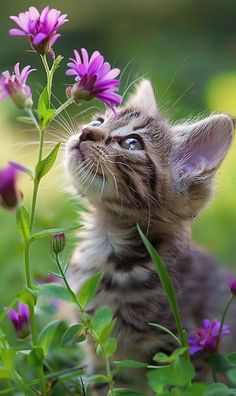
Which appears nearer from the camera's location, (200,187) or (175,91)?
(200,187)


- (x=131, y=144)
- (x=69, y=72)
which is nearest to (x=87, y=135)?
(x=131, y=144)

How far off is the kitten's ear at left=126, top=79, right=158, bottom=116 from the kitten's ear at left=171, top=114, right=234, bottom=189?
0.35 feet

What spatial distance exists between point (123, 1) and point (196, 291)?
4.33 meters

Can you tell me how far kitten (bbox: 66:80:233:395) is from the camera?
197 centimetres

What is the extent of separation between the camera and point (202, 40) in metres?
5.66

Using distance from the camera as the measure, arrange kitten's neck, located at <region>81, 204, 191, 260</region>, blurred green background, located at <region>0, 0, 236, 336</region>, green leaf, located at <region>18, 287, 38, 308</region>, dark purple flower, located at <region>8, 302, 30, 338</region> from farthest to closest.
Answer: blurred green background, located at <region>0, 0, 236, 336</region>
kitten's neck, located at <region>81, 204, 191, 260</region>
dark purple flower, located at <region>8, 302, 30, 338</region>
green leaf, located at <region>18, 287, 38, 308</region>

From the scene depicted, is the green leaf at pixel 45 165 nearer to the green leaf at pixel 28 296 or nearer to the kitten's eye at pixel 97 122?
the green leaf at pixel 28 296

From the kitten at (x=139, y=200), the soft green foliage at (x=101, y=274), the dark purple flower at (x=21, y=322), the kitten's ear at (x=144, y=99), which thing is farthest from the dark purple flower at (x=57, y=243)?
the kitten's ear at (x=144, y=99)

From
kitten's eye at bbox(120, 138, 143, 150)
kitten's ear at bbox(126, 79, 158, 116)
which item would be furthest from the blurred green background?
kitten's eye at bbox(120, 138, 143, 150)

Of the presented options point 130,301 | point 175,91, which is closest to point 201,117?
point 130,301

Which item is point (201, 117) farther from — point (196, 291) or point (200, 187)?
point (196, 291)

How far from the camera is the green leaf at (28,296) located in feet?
4.79

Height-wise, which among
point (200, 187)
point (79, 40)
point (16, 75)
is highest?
point (16, 75)

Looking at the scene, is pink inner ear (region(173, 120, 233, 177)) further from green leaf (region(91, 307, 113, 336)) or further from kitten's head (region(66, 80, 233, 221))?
green leaf (region(91, 307, 113, 336))
